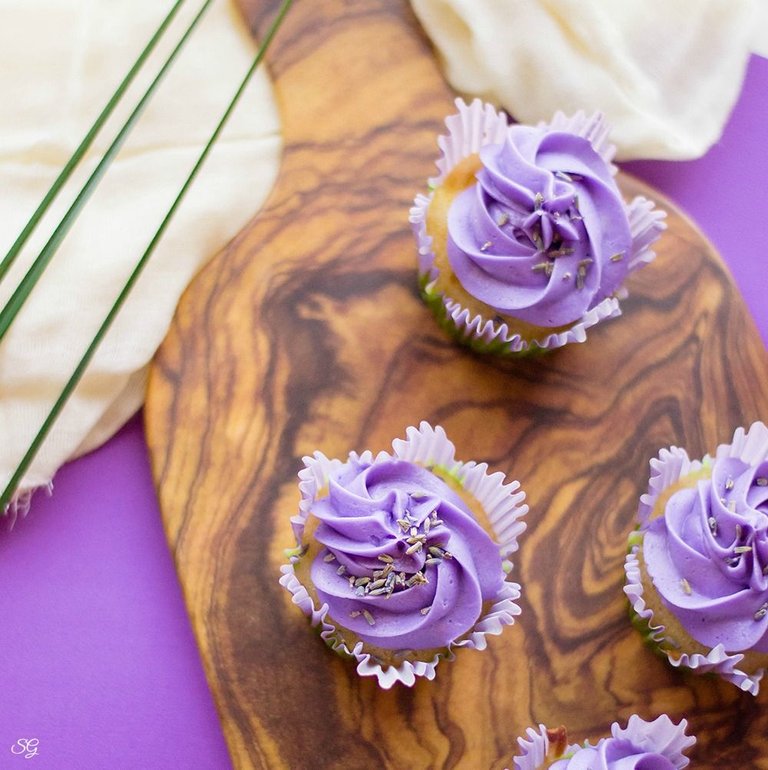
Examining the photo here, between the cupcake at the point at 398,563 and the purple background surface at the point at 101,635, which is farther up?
the cupcake at the point at 398,563

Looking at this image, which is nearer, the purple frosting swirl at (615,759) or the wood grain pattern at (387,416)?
the purple frosting swirl at (615,759)

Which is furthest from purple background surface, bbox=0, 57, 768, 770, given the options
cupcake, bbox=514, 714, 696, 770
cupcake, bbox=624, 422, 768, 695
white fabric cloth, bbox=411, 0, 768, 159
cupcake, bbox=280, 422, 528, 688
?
white fabric cloth, bbox=411, 0, 768, 159

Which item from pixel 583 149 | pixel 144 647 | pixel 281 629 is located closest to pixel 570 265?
pixel 583 149

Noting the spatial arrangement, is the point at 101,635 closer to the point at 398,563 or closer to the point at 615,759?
the point at 398,563

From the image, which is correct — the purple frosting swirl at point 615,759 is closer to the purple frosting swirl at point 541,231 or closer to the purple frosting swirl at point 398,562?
the purple frosting swirl at point 398,562

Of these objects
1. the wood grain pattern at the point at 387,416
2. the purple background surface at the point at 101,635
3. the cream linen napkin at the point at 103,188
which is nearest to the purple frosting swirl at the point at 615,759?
the wood grain pattern at the point at 387,416

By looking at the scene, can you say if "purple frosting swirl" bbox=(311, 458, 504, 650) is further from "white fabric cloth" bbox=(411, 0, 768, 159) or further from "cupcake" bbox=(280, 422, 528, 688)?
"white fabric cloth" bbox=(411, 0, 768, 159)
